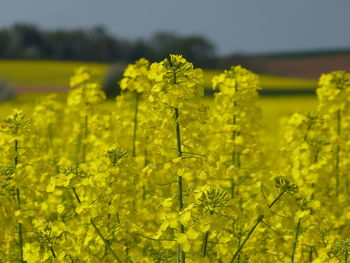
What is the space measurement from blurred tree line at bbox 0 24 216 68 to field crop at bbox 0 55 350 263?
44670mm

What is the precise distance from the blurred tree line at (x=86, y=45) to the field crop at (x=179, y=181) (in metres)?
44.7

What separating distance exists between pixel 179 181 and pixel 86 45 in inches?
2161

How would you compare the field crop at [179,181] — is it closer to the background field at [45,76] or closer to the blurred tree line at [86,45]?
the background field at [45,76]

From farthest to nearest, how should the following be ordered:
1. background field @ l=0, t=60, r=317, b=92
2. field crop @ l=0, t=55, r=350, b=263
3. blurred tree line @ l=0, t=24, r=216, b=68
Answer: blurred tree line @ l=0, t=24, r=216, b=68 < background field @ l=0, t=60, r=317, b=92 < field crop @ l=0, t=55, r=350, b=263

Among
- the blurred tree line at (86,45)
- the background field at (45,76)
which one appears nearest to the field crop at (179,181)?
the background field at (45,76)

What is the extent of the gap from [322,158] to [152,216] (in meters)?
1.58

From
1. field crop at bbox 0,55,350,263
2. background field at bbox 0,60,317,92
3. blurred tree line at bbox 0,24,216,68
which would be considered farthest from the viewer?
blurred tree line at bbox 0,24,216,68

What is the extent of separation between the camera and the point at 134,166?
3.48 m

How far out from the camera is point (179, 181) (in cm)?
317

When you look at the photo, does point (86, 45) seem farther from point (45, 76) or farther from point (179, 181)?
point (179, 181)

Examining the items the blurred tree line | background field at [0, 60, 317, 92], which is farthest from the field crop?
the blurred tree line

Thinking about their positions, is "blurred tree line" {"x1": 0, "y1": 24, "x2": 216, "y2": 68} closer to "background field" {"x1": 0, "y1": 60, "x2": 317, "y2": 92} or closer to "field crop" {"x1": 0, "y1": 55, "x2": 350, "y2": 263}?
"background field" {"x1": 0, "y1": 60, "x2": 317, "y2": 92}

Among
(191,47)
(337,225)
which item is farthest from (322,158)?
(191,47)

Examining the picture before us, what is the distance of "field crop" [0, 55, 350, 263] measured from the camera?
314 centimetres
